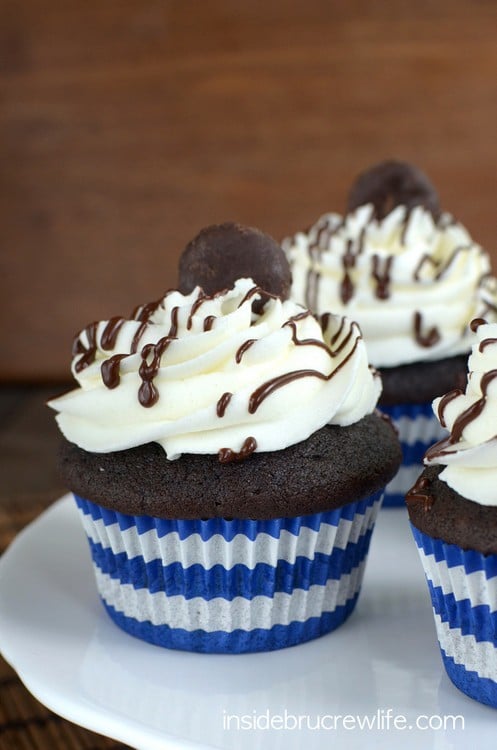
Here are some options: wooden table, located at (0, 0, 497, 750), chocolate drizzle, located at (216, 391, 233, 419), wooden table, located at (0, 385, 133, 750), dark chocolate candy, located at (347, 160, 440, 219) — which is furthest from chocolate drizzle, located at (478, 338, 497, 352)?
wooden table, located at (0, 0, 497, 750)

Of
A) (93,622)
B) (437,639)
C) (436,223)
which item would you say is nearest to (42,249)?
(436,223)

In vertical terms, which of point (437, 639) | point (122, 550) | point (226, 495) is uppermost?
point (226, 495)

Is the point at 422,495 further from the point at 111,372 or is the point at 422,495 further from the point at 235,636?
the point at 111,372

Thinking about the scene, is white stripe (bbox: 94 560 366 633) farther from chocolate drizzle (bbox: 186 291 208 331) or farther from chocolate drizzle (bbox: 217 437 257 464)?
chocolate drizzle (bbox: 186 291 208 331)

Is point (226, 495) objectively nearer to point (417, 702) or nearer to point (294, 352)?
point (294, 352)

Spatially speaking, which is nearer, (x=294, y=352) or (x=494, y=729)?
(x=494, y=729)

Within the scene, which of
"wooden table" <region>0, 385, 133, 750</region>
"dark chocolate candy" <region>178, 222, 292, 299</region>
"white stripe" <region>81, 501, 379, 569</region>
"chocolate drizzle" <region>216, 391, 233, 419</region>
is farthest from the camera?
"wooden table" <region>0, 385, 133, 750</region>
